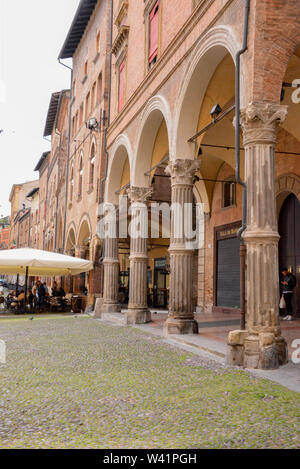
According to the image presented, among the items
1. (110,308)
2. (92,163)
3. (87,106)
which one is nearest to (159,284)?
(92,163)

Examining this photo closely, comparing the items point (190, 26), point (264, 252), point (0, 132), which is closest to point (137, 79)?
point (190, 26)

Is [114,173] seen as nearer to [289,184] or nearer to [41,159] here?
[289,184]

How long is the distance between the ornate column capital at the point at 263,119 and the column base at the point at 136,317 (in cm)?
689

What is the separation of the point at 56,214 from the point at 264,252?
81.4 feet

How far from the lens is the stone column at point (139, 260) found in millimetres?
12133

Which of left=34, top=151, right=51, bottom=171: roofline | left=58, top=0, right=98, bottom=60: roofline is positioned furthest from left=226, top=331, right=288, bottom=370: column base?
left=34, top=151, right=51, bottom=171: roofline

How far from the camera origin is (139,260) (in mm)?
12398

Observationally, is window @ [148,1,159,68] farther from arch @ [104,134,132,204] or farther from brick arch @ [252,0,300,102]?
brick arch @ [252,0,300,102]

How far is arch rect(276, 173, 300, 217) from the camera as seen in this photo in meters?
12.0

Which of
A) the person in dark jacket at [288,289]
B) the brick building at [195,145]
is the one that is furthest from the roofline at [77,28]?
the person in dark jacket at [288,289]

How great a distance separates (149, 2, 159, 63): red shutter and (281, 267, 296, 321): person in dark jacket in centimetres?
698

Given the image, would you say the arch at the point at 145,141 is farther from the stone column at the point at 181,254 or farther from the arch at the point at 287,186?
the arch at the point at 287,186
